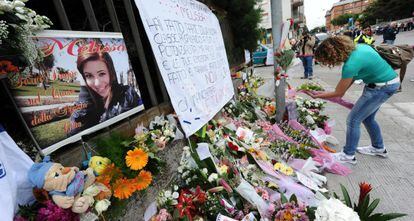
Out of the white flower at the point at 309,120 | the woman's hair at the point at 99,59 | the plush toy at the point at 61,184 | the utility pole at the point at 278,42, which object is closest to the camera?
the plush toy at the point at 61,184

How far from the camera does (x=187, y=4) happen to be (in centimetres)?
289

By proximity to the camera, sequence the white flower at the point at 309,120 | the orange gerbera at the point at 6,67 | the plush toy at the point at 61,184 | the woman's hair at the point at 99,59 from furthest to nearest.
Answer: the white flower at the point at 309,120 → the woman's hair at the point at 99,59 → the plush toy at the point at 61,184 → the orange gerbera at the point at 6,67

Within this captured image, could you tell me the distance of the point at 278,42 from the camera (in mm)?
3709

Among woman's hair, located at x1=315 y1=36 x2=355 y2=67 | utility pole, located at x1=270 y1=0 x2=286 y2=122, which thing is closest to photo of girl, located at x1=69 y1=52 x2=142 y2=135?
woman's hair, located at x1=315 y1=36 x2=355 y2=67

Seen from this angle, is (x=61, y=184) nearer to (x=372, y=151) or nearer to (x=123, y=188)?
(x=123, y=188)

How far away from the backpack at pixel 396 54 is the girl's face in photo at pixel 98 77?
2.90 m

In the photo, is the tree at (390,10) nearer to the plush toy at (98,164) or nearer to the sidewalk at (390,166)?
the sidewalk at (390,166)

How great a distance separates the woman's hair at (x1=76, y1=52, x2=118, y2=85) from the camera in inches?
64.7

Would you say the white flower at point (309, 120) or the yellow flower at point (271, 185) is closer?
the yellow flower at point (271, 185)

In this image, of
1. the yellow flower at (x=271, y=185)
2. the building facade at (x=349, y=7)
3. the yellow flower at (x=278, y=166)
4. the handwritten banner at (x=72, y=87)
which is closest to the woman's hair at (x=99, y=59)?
the handwritten banner at (x=72, y=87)

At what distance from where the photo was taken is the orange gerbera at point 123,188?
5.08 ft

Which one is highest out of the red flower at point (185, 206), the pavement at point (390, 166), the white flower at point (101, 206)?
the white flower at point (101, 206)

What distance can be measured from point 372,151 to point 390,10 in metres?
57.8

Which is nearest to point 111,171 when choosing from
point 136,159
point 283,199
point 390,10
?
point 136,159
